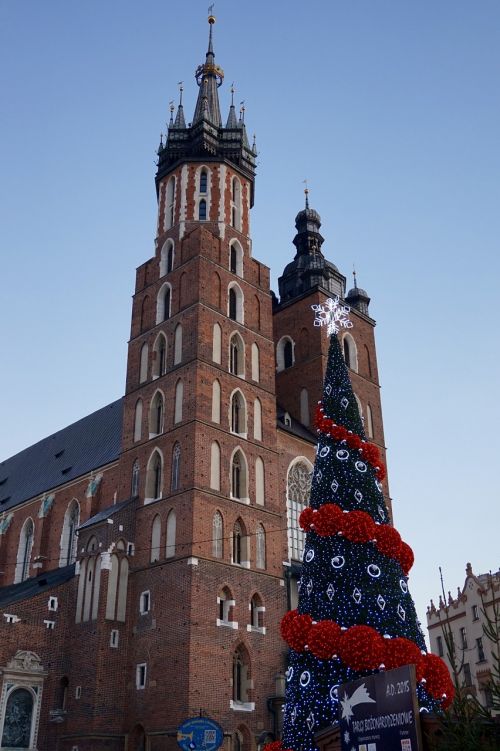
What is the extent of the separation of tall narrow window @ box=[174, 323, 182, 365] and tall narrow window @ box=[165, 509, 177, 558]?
6353 millimetres

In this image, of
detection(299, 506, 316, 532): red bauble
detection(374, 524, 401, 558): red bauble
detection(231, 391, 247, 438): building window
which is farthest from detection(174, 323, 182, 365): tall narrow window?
detection(374, 524, 401, 558): red bauble

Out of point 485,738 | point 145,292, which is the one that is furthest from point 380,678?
point 145,292

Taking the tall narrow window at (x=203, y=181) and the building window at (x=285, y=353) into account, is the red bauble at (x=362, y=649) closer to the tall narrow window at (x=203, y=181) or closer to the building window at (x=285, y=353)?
the building window at (x=285, y=353)

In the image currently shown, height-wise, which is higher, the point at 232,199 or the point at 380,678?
the point at 232,199

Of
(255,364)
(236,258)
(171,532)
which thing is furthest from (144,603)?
(236,258)

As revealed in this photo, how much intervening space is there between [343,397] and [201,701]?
11651 mm

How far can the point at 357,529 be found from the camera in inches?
642

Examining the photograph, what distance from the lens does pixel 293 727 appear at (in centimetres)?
1518

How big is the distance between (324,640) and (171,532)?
12.7 metres

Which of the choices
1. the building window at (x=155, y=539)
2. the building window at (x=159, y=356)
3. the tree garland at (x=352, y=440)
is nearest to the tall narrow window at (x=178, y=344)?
the building window at (x=159, y=356)

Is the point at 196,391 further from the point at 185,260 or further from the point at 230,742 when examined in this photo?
the point at 230,742

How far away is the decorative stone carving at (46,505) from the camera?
37406 mm

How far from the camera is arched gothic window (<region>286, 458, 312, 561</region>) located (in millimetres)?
31284

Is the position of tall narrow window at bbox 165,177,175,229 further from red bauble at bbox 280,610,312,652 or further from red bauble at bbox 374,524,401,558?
red bauble at bbox 280,610,312,652
